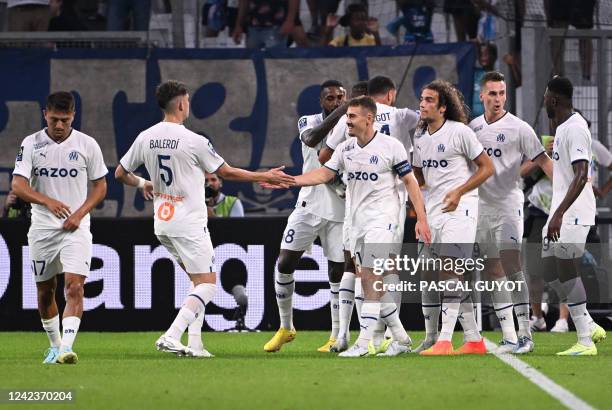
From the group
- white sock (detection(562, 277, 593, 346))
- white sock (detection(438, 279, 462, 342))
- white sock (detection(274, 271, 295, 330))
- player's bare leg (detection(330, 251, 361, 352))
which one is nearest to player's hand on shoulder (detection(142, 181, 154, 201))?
white sock (detection(274, 271, 295, 330))

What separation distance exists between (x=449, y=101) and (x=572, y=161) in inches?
44.5

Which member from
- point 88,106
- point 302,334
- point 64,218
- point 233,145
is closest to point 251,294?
point 302,334

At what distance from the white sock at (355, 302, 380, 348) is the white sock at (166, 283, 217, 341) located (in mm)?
1253

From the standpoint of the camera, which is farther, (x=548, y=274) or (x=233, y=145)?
(x=233, y=145)

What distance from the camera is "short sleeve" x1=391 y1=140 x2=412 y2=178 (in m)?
10.5

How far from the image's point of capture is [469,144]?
10.8 meters

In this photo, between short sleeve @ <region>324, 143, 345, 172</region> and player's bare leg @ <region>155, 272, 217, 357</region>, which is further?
short sleeve @ <region>324, 143, 345, 172</region>

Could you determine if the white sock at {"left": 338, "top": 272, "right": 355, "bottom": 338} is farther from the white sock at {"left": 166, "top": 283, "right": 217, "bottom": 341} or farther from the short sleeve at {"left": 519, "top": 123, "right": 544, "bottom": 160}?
the short sleeve at {"left": 519, "top": 123, "right": 544, "bottom": 160}

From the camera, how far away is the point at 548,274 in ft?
40.8

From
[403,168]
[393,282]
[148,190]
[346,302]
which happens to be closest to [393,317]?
[393,282]

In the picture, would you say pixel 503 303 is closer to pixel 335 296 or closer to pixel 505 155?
pixel 505 155

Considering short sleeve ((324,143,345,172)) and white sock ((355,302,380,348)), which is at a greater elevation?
short sleeve ((324,143,345,172))

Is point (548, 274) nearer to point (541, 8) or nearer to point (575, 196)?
point (575, 196)

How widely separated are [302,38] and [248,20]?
844mm
